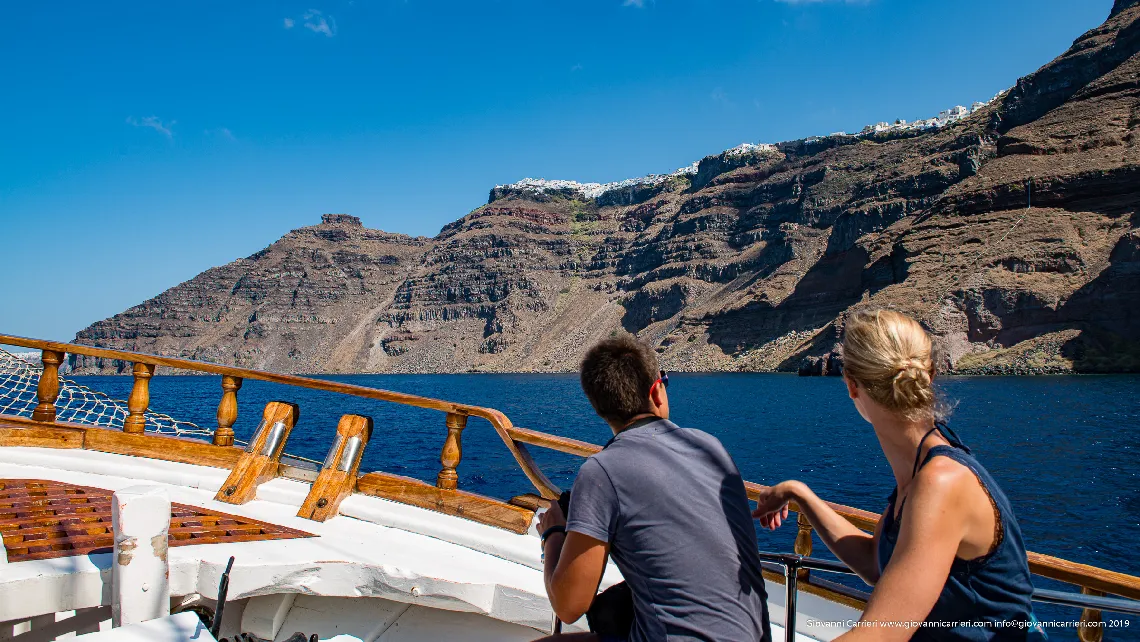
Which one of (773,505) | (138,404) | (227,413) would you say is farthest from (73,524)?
(773,505)

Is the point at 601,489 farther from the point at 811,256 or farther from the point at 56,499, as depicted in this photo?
the point at 811,256

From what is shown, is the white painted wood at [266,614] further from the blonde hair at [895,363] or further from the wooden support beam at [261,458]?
the blonde hair at [895,363]

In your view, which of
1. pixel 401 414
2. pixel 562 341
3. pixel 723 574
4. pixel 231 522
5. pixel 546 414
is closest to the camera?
pixel 723 574

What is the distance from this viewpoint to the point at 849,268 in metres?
114

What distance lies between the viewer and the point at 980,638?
1.63m

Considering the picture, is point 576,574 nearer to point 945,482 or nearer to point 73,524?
point 945,482

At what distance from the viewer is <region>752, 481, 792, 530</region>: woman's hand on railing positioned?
2.22 meters

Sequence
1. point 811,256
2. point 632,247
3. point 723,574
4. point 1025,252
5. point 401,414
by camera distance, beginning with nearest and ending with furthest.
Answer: point 723,574 < point 401,414 < point 1025,252 < point 811,256 < point 632,247

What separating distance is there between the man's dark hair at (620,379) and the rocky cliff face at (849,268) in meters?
19.8

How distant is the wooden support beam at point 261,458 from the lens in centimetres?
452

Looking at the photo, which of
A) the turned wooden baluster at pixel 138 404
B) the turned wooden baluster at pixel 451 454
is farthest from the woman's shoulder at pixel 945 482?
the turned wooden baluster at pixel 138 404

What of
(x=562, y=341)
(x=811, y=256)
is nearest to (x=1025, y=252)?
(x=811, y=256)

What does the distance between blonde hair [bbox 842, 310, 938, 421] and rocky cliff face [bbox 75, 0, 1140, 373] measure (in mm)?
19704

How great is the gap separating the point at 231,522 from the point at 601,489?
2.90 m
